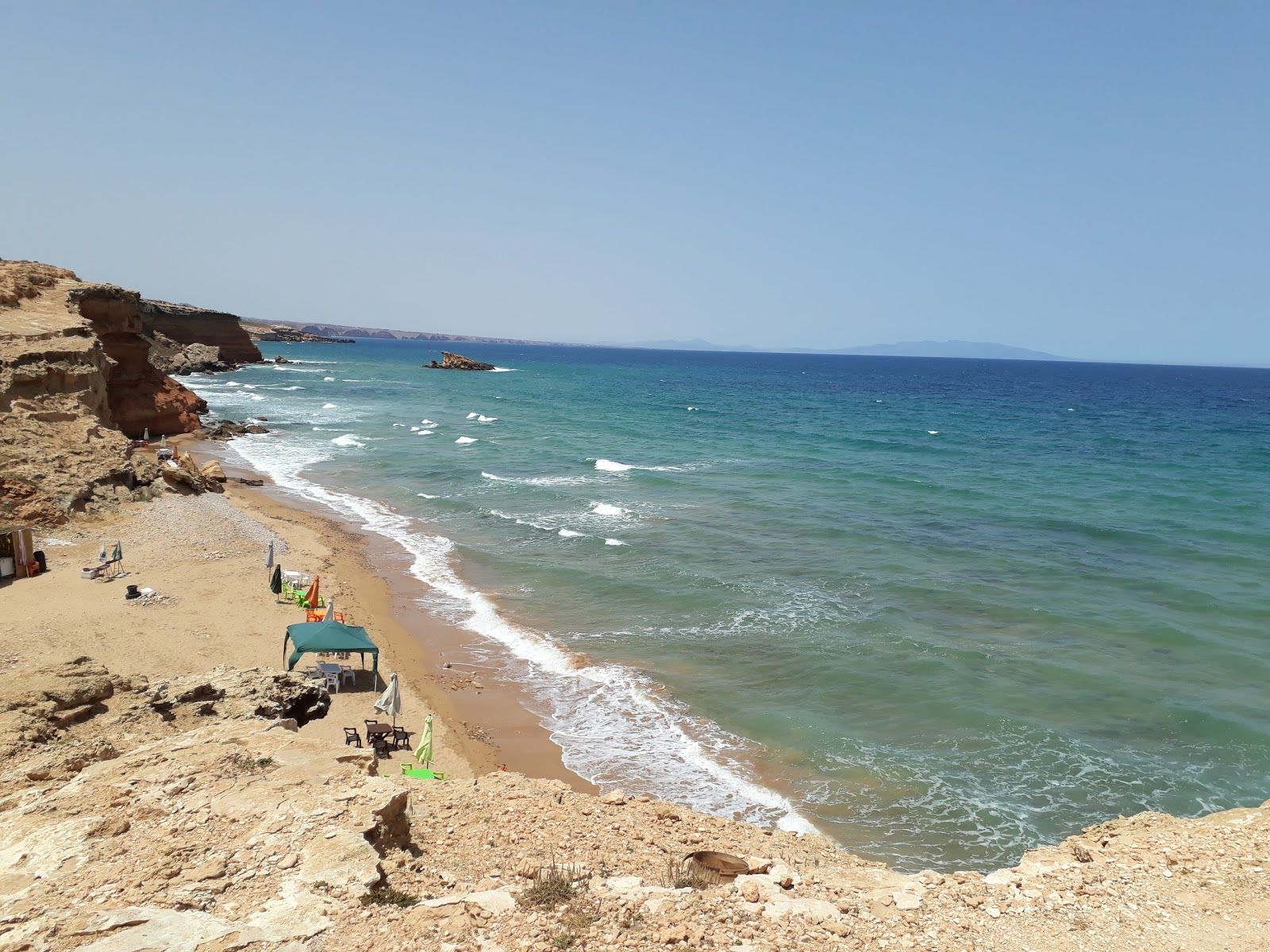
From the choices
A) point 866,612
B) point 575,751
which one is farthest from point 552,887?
point 866,612

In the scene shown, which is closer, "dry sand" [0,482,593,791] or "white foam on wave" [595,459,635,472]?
"dry sand" [0,482,593,791]

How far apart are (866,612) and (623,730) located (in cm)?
838

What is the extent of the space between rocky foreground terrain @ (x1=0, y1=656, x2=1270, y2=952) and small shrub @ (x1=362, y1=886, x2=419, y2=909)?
22 mm

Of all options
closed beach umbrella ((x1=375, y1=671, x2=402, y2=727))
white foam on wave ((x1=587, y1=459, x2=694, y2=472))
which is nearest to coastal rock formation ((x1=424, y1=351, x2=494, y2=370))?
white foam on wave ((x1=587, y1=459, x2=694, y2=472))

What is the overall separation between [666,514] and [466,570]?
9365 mm

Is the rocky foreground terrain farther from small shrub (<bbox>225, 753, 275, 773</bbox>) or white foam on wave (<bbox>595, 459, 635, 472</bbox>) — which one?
white foam on wave (<bbox>595, 459, 635, 472</bbox>)

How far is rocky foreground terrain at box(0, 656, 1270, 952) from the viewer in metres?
5.74

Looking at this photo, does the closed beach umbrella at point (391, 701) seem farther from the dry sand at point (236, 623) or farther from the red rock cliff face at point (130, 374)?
the red rock cliff face at point (130, 374)

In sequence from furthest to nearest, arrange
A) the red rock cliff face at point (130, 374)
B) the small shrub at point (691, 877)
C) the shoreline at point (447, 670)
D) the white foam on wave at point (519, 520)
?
1. the red rock cliff face at point (130, 374)
2. the white foam on wave at point (519, 520)
3. the shoreline at point (447, 670)
4. the small shrub at point (691, 877)

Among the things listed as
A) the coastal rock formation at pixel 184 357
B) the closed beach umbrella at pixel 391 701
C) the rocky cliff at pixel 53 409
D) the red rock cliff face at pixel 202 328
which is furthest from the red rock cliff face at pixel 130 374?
the red rock cliff face at pixel 202 328

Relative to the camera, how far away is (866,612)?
804 inches

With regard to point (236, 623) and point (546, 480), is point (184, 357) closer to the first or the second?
point (546, 480)

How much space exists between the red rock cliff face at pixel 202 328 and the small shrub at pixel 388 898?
3576 inches

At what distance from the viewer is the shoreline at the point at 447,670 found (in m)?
14.0
